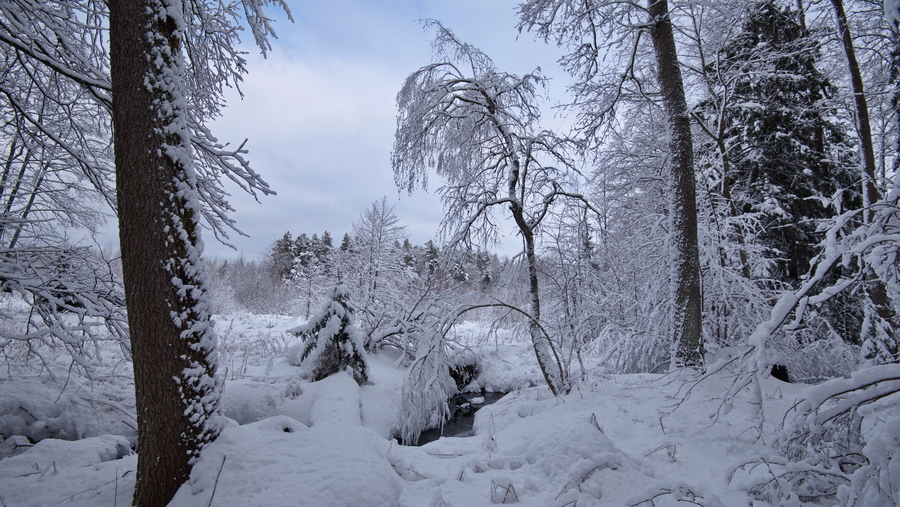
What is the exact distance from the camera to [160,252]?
7.41 ft

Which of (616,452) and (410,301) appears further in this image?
(410,301)

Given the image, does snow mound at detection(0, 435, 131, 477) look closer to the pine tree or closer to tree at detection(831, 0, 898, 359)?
tree at detection(831, 0, 898, 359)

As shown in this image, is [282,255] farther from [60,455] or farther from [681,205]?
[681,205]

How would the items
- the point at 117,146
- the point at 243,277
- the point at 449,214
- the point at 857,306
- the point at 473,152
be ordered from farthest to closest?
the point at 243,277 < the point at 857,306 < the point at 473,152 < the point at 449,214 < the point at 117,146

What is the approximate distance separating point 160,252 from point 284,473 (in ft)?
5.38

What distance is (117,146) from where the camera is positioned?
7.59ft

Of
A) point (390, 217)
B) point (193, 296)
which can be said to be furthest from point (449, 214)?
point (390, 217)

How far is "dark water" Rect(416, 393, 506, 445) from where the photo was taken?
24.7ft

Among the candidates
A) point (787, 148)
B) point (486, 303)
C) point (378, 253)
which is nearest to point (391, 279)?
point (378, 253)

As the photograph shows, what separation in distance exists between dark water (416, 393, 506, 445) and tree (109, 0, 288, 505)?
179 inches

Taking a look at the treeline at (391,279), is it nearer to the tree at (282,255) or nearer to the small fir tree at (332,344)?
the small fir tree at (332,344)

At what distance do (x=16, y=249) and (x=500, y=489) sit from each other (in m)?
4.65

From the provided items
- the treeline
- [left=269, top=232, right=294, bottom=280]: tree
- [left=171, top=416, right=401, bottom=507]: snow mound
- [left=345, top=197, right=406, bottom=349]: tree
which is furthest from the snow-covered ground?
[left=269, top=232, right=294, bottom=280]: tree

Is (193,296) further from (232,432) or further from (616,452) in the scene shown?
(616,452)
